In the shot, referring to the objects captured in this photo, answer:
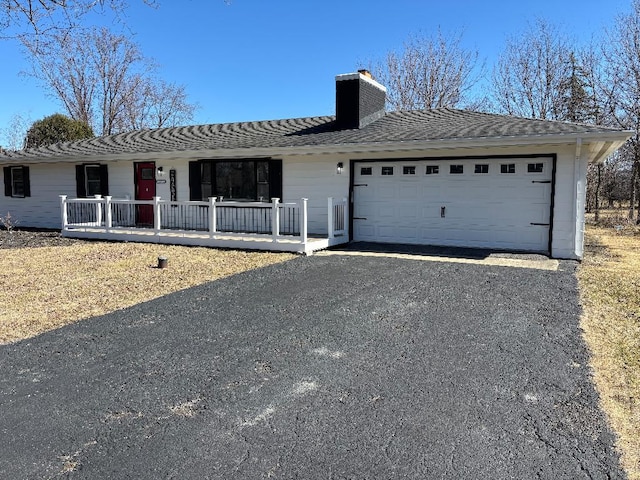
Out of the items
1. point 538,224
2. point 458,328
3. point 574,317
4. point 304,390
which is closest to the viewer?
point 304,390

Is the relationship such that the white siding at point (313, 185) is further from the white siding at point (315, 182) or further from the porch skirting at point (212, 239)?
the porch skirting at point (212, 239)

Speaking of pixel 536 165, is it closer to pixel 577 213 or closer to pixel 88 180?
pixel 577 213

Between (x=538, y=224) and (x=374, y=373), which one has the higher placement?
(x=538, y=224)

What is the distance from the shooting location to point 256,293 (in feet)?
21.4

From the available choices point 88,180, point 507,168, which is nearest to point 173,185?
point 88,180

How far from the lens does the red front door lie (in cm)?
1469

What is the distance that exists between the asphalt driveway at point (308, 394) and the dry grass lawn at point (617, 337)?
0.11 meters

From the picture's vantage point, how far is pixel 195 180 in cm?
1372

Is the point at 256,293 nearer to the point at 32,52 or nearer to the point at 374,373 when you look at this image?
the point at 374,373

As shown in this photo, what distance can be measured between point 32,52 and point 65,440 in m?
7.47

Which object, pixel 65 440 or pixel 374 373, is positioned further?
pixel 374 373

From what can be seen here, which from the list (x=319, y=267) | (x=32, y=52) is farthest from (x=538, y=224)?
(x=32, y=52)

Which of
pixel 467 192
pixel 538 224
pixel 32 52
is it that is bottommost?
pixel 538 224

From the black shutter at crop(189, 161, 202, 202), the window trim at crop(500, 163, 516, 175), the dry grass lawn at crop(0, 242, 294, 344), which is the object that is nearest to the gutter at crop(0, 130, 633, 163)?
the black shutter at crop(189, 161, 202, 202)
